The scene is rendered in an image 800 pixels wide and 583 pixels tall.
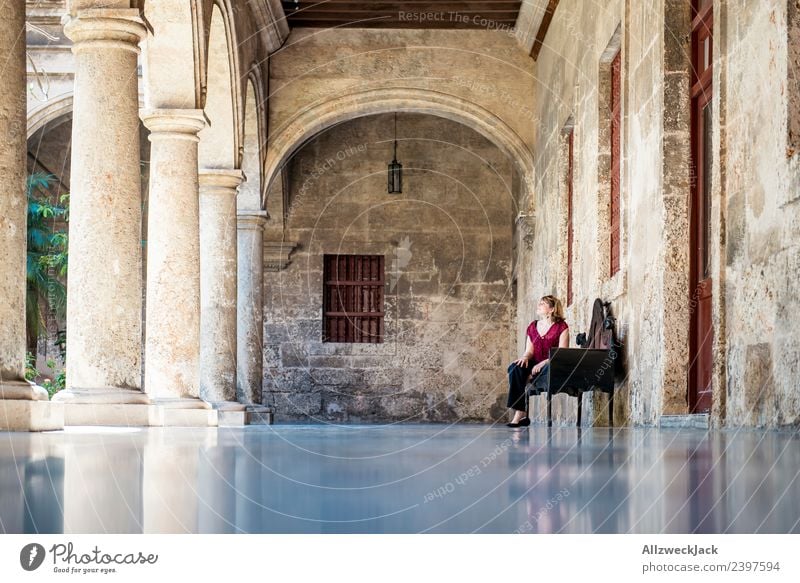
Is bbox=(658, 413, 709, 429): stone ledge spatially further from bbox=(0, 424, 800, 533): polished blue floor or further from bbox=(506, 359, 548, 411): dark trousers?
bbox=(0, 424, 800, 533): polished blue floor

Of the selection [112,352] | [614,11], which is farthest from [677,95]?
[112,352]

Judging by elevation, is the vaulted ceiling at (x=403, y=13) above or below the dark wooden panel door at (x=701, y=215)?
above

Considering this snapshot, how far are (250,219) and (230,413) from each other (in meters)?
4.19

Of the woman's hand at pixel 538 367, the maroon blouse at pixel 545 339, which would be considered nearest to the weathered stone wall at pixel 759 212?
the woman's hand at pixel 538 367

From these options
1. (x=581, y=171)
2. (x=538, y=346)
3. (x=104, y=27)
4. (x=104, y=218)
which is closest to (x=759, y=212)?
(x=538, y=346)

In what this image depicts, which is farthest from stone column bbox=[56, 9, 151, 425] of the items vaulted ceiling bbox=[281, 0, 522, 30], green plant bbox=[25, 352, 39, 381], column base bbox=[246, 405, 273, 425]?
vaulted ceiling bbox=[281, 0, 522, 30]

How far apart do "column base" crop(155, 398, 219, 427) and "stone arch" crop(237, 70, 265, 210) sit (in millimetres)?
4940

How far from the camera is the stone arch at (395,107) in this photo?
50.6 ft

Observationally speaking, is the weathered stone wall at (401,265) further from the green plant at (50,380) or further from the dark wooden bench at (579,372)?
the dark wooden bench at (579,372)

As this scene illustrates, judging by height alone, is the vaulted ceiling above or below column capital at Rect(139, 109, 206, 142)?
above

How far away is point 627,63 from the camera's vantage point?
9.10 m

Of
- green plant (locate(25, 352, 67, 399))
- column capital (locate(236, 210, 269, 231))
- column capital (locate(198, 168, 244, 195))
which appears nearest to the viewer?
column capital (locate(198, 168, 244, 195))

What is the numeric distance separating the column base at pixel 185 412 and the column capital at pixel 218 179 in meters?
3.85

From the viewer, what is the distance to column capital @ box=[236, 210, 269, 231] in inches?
626
